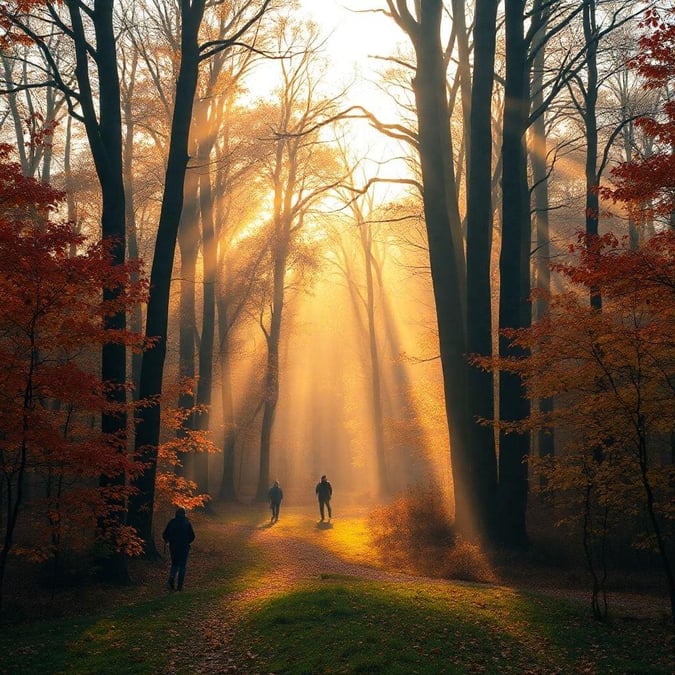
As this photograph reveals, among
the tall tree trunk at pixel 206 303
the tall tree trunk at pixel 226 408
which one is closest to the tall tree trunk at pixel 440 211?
the tall tree trunk at pixel 206 303

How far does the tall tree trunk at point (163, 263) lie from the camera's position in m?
13.3

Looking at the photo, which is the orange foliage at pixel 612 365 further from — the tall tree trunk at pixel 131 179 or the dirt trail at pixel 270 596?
the tall tree trunk at pixel 131 179

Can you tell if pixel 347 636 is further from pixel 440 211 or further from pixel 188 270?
pixel 188 270

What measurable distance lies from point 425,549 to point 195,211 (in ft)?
47.9

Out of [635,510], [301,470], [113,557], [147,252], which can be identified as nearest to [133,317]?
[147,252]

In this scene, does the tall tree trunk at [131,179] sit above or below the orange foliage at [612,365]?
above

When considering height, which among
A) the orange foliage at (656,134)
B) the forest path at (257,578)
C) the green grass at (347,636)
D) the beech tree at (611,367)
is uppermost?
the orange foliage at (656,134)

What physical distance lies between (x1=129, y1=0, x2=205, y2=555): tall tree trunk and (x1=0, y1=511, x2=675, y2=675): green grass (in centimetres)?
274

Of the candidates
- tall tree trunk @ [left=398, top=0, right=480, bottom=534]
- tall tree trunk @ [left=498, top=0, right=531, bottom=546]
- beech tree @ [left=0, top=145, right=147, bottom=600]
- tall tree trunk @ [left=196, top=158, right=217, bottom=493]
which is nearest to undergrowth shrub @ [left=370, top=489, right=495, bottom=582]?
tall tree trunk @ [left=498, top=0, right=531, bottom=546]

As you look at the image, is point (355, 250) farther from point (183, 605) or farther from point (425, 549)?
point (183, 605)

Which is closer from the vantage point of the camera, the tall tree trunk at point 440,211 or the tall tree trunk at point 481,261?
the tall tree trunk at point 481,261

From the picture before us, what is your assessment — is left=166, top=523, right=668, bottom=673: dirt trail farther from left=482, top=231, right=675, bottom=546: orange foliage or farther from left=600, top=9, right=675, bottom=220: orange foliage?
left=600, top=9, right=675, bottom=220: orange foliage

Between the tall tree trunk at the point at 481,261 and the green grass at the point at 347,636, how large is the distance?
3742 millimetres

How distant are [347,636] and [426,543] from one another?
8.32 metres
